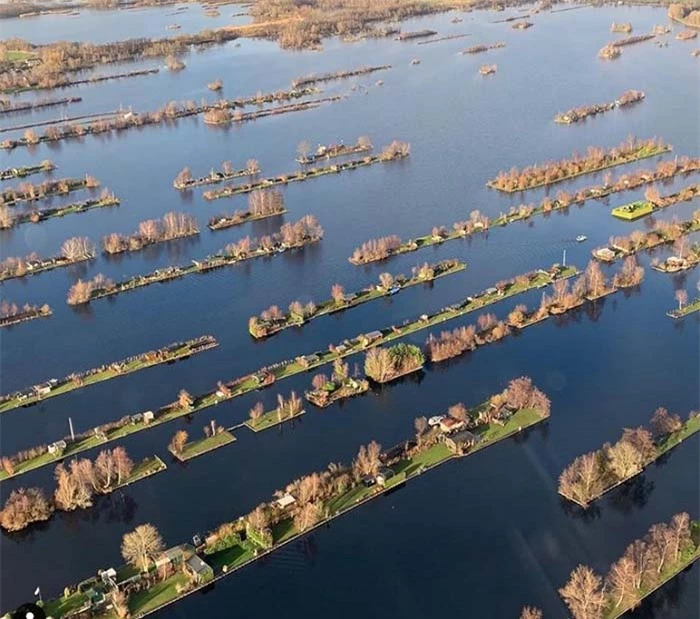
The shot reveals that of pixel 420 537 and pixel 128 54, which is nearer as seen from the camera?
pixel 420 537

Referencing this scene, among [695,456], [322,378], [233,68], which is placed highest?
[233,68]

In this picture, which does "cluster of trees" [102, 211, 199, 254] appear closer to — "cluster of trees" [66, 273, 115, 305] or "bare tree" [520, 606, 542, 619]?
"cluster of trees" [66, 273, 115, 305]

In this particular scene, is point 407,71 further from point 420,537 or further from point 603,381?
point 420,537

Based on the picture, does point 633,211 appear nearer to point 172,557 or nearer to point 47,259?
point 47,259

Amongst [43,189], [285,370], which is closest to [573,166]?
[285,370]

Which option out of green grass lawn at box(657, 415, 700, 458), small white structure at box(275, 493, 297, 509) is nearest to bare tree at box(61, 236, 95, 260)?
small white structure at box(275, 493, 297, 509)

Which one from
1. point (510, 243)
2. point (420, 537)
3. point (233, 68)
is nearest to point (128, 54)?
point (233, 68)

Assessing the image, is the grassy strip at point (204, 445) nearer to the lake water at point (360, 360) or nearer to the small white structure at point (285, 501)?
the lake water at point (360, 360)
